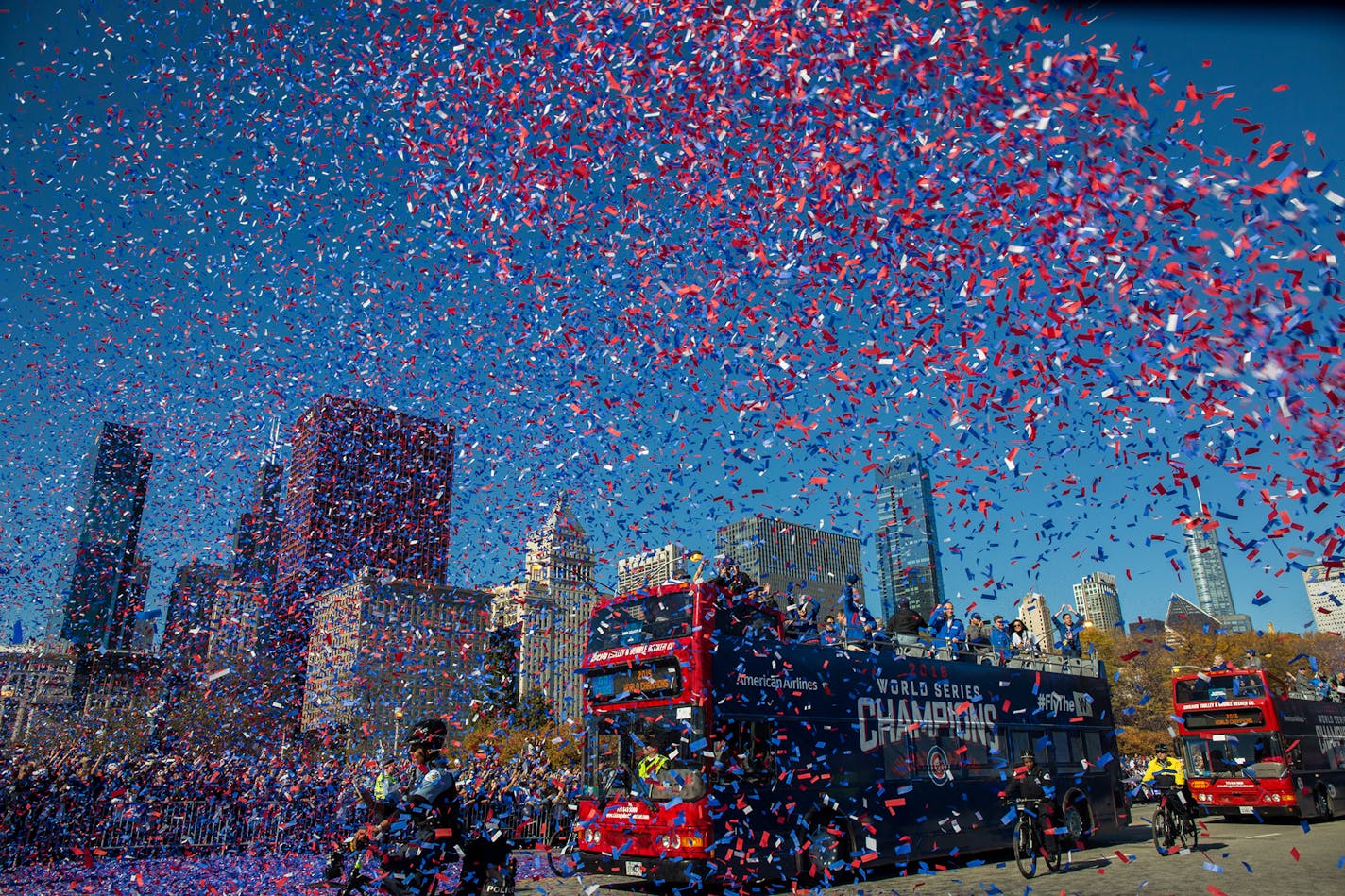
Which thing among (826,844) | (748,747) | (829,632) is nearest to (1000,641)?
(829,632)

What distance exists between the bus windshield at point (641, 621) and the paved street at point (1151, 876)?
3.59 meters

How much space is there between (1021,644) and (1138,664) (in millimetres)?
57757

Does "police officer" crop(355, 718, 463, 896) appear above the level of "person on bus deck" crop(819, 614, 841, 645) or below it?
below

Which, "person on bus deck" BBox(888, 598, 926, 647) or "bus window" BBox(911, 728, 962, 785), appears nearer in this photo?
"bus window" BBox(911, 728, 962, 785)

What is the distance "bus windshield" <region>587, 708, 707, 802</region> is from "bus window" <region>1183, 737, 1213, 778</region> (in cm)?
1885

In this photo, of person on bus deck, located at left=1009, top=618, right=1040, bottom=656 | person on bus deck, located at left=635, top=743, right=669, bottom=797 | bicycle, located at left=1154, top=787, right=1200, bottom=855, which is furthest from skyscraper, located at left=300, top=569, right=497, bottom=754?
bicycle, located at left=1154, top=787, right=1200, bottom=855

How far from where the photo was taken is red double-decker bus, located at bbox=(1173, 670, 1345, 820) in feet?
72.5

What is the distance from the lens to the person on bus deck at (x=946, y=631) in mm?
16264

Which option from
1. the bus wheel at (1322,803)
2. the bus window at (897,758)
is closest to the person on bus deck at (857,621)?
the bus window at (897,758)

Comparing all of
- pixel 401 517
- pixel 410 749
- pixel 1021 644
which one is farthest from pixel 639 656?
pixel 1021 644

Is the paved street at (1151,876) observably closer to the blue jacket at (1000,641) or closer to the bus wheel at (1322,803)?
the blue jacket at (1000,641)

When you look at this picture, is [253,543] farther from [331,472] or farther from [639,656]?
[639,656]

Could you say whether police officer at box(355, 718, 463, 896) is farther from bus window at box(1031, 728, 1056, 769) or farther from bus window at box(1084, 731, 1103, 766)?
bus window at box(1084, 731, 1103, 766)

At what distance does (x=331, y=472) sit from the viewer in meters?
14.3
